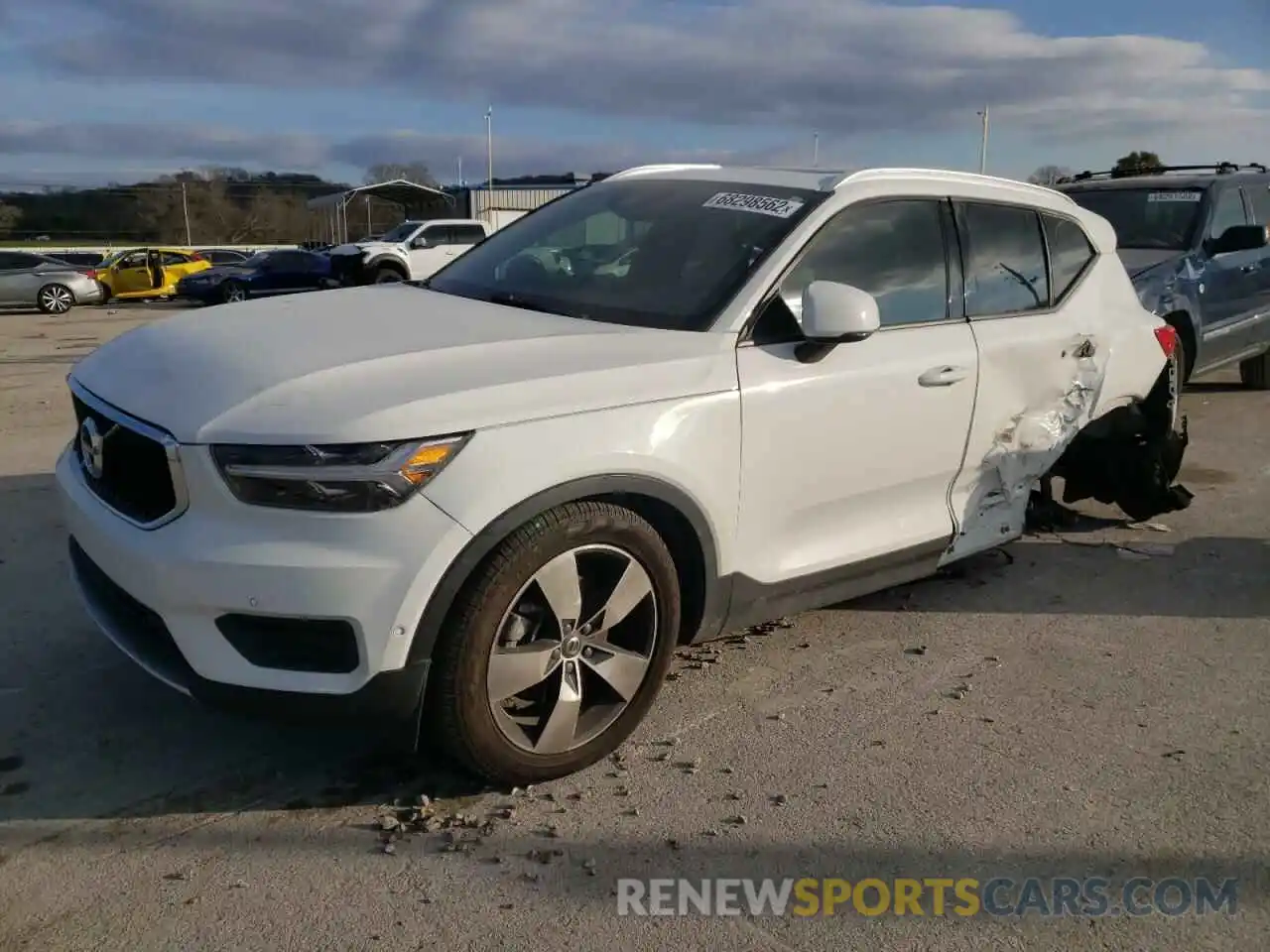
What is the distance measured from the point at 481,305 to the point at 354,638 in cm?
153

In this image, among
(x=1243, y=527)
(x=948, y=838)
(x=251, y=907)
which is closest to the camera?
(x=251, y=907)

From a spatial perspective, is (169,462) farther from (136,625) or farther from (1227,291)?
(1227,291)

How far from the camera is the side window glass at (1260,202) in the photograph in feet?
30.0

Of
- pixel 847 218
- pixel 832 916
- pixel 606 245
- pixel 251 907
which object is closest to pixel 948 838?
pixel 832 916

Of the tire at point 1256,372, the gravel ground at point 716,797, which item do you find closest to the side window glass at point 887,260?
the gravel ground at point 716,797

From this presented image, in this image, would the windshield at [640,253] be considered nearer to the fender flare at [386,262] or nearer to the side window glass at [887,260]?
the side window glass at [887,260]

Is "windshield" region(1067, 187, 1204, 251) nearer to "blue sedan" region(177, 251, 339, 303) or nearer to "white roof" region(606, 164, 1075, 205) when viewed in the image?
"white roof" region(606, 164, 1075, 205)

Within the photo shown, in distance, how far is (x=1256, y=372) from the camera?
10.3 metres

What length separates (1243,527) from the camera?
19.5 feet

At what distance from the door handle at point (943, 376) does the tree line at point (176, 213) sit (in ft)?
196

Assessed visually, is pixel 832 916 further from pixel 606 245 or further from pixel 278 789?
pixel 606 245

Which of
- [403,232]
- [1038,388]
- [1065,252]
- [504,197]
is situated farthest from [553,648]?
[504,197]

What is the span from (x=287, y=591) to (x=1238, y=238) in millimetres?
8229

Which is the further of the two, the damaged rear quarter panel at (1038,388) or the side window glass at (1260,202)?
the side window glass at (1260,202)
